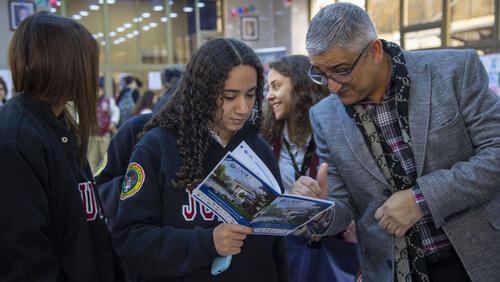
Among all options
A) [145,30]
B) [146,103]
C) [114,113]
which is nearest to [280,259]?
[146,103]

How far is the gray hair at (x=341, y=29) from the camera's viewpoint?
56.9 inches

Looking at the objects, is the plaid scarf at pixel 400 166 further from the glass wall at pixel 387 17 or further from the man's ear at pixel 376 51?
the glass wall at pixel 387 17

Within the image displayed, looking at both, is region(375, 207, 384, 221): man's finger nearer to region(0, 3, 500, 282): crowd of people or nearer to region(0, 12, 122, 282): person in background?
region(0, 3, 500, 282): crowd of people

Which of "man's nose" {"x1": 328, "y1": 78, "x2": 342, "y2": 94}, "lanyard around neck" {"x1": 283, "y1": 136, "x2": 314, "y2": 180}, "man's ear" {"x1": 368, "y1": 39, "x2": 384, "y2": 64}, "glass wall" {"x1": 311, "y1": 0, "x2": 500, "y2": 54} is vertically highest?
"glass wall" {"x1": 311, "y1": 0, "x2": 500, "y2": 54}

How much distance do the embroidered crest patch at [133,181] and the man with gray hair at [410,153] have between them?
55 centimetres

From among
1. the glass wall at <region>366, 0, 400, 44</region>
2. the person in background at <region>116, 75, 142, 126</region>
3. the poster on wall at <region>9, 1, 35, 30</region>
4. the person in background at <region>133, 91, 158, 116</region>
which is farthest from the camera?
the poster on wall at <region>9, 1, 35, 30</region>

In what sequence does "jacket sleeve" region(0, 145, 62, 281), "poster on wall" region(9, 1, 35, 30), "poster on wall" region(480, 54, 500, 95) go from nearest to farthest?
"jacket sleeve" region(0, 145, 62, 281)
"poster on wall" region(480, 54, 500, 95)
"poster on wall" region(9, 1, 35, 30)

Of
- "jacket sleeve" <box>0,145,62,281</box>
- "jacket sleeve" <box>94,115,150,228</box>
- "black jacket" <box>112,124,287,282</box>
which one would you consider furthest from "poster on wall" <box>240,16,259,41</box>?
"jacket sleeve" <box>0,145,62,281</box>

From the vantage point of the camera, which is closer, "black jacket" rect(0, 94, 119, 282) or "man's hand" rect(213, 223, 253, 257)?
"black jacket" rect(0, 94, 119, 282)

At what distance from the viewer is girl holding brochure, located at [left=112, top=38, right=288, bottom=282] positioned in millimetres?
1298

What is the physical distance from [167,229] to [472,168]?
103cm

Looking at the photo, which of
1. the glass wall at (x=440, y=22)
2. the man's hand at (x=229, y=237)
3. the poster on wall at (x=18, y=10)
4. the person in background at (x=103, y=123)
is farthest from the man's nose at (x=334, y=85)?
the poster on wall at (x=18, y=10)

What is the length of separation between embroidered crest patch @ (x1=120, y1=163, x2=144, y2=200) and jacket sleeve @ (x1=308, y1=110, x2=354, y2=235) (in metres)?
0.71

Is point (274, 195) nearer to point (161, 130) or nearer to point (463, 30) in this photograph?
point (161, 130)
